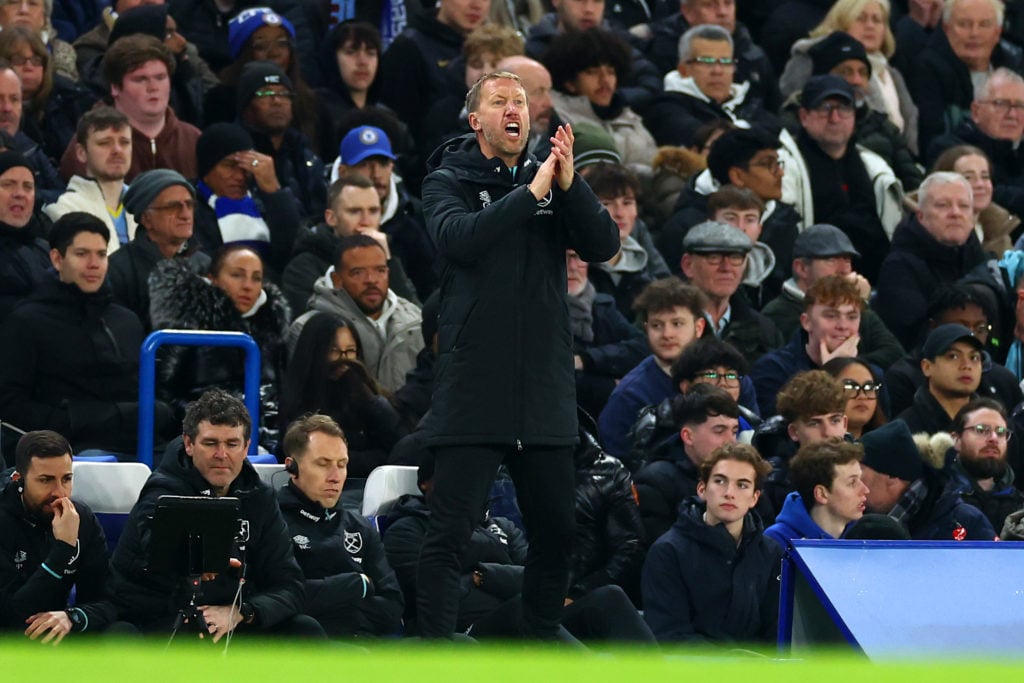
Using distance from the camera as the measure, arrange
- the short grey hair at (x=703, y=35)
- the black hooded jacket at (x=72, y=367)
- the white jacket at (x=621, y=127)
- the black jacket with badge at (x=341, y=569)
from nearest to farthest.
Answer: the black jacket with badge at (x=341, y=569) < the black hooded jacket at (x=72, y=367) < the white jacket at (x=621, y=127) < the short grey hair at (x=703, y=35)

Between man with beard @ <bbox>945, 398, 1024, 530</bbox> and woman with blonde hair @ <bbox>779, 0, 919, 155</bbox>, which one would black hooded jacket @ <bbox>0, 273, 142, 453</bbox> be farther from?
woman with blonde hair @ <bbox>779, 0, 919, 155</bbox>

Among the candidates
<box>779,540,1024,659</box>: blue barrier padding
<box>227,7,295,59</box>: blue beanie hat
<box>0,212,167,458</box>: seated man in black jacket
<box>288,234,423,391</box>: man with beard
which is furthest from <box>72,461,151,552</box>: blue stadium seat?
<box>227,7,295,59</box>: blue beanie hat

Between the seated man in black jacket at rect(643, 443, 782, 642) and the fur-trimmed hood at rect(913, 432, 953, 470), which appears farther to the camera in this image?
the fur-trimmed hood at rect(913, 432, 953, 470)

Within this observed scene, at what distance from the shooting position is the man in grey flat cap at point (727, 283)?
10.1 m

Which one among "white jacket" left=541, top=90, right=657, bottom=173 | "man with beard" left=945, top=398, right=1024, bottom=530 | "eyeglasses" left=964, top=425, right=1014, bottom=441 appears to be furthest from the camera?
"white jacket" left=541, top=90, right=657, bottom=173

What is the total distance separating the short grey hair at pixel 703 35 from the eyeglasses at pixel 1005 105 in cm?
198

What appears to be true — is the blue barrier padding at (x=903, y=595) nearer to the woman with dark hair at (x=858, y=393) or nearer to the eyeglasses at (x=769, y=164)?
the woman with dark hair at (x=858, y=393)

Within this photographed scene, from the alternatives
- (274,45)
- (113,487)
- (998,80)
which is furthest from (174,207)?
(998,80)

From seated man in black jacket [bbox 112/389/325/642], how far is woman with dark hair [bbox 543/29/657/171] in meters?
5.36

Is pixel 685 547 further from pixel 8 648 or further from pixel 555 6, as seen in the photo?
pixel 555 6

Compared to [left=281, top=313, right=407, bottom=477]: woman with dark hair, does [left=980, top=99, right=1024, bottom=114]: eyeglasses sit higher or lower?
higher

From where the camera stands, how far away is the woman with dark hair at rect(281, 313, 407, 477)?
8.34 meters

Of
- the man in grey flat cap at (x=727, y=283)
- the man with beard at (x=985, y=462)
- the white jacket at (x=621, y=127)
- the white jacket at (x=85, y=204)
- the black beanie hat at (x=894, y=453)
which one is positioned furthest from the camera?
the white jacket at (x=621, y=127)

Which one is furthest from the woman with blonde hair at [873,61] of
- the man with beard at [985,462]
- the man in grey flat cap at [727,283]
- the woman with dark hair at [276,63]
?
the man with beard at [985,462]
